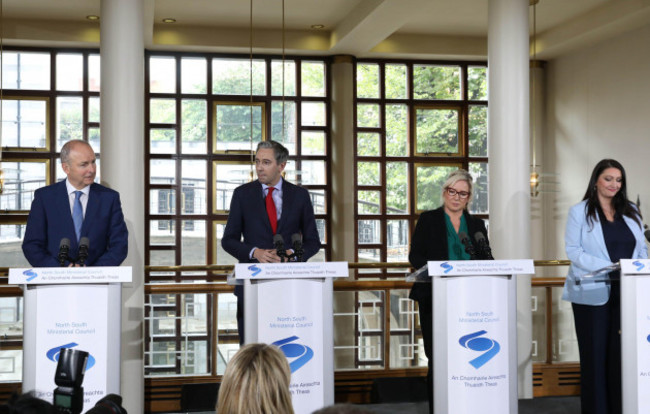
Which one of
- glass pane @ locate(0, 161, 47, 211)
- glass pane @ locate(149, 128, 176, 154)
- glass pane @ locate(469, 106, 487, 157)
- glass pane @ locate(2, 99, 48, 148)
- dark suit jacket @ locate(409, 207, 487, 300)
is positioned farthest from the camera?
glass pane @ locate(469, 106, 487, 157)

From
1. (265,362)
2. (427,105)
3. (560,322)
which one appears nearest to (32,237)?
(265,362)

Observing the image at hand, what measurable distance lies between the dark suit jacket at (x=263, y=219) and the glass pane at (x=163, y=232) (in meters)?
5.88

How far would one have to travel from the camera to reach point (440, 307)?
3654mm

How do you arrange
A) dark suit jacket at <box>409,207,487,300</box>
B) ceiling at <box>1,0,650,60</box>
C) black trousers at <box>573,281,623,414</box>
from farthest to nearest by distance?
ceiling at <box>1,0,650,60</box> < dark suit jacket at <box>409,207,487,300</box> < black trousers at <box>573,281,623,414</box>

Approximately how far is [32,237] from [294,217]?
1.43 m

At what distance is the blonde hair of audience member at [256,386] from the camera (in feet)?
5.81

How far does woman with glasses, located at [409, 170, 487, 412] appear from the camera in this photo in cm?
436

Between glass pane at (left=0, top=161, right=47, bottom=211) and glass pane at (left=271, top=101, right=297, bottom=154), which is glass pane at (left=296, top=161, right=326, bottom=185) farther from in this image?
glass pane at (left=0, top=161, right=47, bottom=211)

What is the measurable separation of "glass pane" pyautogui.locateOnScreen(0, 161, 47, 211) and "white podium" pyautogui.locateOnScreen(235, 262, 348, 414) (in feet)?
23.0

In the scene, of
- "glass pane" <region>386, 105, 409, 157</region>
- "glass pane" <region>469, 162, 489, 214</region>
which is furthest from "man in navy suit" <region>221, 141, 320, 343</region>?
"glass pane" <region>469, 162, 489, 214</region>

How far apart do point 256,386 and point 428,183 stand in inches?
362

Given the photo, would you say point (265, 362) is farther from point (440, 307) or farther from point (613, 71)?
point (613, 71)

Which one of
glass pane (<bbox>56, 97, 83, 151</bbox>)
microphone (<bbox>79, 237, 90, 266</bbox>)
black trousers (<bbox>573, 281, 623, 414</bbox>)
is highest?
glass pane (<bbox>56, 97, 83, 151</bbox>)

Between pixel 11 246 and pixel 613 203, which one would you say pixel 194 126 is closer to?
pixel 11 246
